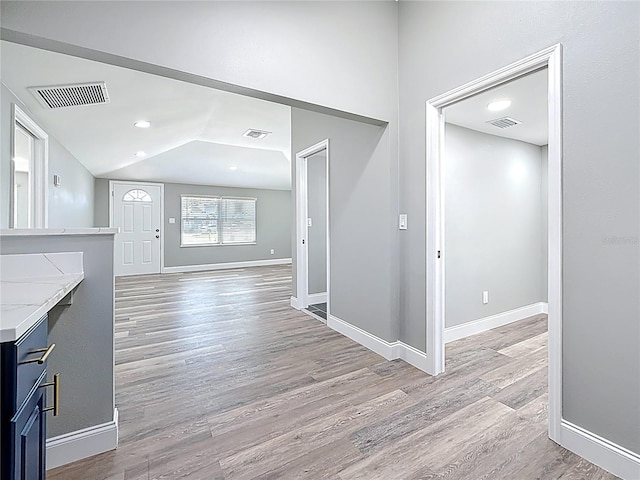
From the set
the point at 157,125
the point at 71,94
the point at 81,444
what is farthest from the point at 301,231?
the point at 81,444

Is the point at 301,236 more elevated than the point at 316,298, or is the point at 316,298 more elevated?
the point at 301,236

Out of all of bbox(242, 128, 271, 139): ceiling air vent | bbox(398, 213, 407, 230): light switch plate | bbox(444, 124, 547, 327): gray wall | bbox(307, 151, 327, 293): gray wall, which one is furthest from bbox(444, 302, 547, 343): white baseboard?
bbox(242, 128, 271, 139): ceiling air vent

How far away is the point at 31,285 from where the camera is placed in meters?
1.18

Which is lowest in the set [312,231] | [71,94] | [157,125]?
[312,231]

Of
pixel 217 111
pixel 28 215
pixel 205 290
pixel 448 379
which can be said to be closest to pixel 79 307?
pixel 448 379

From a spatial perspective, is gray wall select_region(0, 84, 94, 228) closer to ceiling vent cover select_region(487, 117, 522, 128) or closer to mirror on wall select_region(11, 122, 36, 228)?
mirror on wall select_region(11, 122, 36, 228)

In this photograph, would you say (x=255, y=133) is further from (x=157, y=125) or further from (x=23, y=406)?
(x=23, y=406)

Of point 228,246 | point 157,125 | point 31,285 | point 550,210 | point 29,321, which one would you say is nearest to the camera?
point 29,321

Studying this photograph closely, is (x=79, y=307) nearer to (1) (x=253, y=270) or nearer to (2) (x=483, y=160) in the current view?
(2) (x=483, y=160)

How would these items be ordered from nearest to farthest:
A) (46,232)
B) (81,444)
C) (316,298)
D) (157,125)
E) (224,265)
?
1. (46,232)
2. (81,444)
3. (157,125)
4. (316,298)
5. (224,265)

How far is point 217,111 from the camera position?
430cm

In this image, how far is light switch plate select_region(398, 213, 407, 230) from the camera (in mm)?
2555

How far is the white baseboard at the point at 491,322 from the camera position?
3.12 meters

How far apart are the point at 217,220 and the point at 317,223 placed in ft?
15.0
